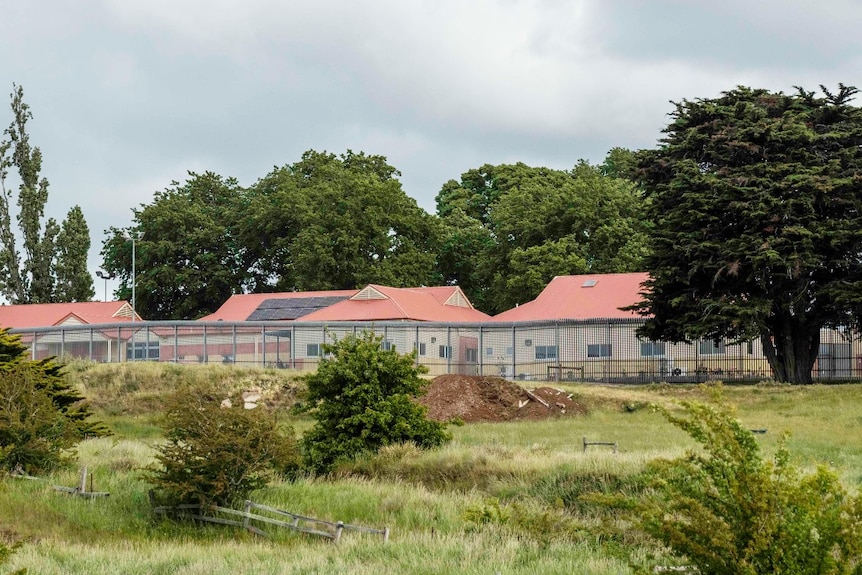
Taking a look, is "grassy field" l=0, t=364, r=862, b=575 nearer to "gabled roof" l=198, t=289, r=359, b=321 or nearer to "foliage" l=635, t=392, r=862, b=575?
"foliage" l=635, t=392, r=862, b=575

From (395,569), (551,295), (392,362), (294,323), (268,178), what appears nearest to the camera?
(395,569)

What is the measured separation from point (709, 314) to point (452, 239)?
38.5m

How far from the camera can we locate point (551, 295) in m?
63.6

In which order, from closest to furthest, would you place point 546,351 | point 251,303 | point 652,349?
point 652,349 < point 546,351 < point 251,303

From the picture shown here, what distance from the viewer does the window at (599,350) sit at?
175 feet

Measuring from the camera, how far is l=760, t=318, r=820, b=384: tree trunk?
46875 millimetres

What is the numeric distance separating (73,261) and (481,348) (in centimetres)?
3721

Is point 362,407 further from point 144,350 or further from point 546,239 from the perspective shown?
point 546,239

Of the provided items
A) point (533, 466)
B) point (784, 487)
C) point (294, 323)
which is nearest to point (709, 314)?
point (294, 323)

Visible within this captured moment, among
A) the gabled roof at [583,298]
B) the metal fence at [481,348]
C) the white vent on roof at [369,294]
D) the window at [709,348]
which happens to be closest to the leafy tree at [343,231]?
the white vent on roof at [369,294]

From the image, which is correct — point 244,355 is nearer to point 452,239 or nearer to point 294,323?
point 294,323

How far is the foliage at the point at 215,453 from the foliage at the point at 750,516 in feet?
40.6

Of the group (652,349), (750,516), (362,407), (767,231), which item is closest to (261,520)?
(362,407)

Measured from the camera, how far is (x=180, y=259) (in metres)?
84.6
